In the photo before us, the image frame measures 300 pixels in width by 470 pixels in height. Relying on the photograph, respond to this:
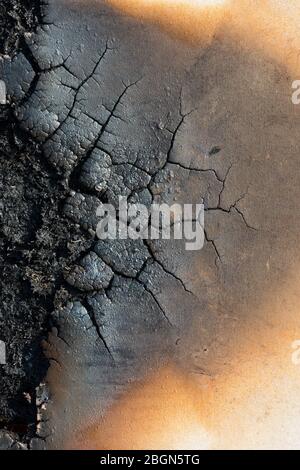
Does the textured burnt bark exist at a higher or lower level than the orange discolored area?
higher

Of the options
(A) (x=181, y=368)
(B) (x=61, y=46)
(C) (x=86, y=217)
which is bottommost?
(A) (x=181, y=368)

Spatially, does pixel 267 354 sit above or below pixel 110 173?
below

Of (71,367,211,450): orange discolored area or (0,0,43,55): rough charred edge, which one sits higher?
(0,0,43,55): rough charred edge

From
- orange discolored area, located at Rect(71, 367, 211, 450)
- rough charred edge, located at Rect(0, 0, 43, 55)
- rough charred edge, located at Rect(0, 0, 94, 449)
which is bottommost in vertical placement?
orange discolored area, located at Rect(71, 367, 211, 450)

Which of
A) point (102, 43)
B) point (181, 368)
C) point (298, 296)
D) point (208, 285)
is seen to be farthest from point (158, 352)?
point (102, 43)

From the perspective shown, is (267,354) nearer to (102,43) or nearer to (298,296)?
(298,296)

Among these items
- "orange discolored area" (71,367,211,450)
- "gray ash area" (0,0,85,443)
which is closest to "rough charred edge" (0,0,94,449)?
"gray ash area" (0,0,85,443)

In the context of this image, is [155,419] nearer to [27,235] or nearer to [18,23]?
[27,235]

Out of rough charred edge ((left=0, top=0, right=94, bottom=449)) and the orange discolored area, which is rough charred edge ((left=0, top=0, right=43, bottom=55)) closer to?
rough charred edge ((left=0, top=0, right=94, bottom=449))

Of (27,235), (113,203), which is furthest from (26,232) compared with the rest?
(113,203)

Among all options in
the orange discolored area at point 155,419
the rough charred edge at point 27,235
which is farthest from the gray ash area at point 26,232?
the orange discolored area at point 155,419

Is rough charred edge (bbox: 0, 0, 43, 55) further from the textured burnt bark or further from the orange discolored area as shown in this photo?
the orange discolored area
